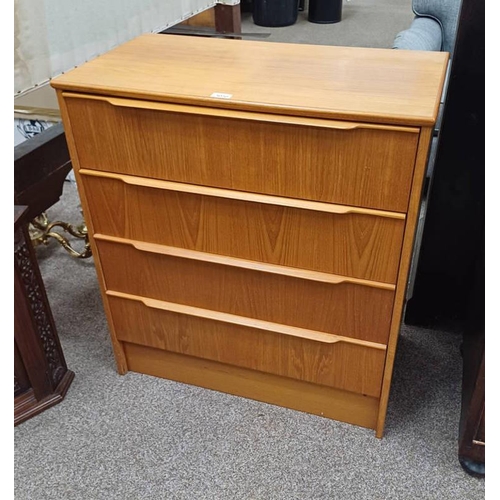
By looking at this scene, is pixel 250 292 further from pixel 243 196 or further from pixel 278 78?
pixel 278 78

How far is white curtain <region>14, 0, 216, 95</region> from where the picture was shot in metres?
1.45

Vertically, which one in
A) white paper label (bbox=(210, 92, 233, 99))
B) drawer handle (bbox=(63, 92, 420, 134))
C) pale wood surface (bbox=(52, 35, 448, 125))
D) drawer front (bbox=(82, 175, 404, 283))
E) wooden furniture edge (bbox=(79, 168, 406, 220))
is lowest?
drawer front (bbox=(82, 175, 404, 283))

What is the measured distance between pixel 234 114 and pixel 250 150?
0.25 ft

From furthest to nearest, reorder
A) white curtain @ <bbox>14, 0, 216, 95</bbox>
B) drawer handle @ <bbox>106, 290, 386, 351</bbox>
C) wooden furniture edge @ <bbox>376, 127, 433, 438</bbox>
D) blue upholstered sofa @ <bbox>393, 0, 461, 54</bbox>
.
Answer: blue upholstered sofa @ <bbox>393, 0, 461, 54</bbox>, white curtain @ <bbox>14, 0, 216, 95</bbox>, drawer handle @ <bbox>106, 290, 386, 351</bbox>, wooden furniture edge @ <bbox>376, 127, 433, 438</bbox>

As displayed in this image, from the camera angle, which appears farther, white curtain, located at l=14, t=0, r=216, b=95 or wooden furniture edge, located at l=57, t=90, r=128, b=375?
white curtain, located at l=14, t=0, r=216, b=95

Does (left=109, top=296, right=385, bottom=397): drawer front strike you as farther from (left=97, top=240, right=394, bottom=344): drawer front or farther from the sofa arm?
the sofa arm

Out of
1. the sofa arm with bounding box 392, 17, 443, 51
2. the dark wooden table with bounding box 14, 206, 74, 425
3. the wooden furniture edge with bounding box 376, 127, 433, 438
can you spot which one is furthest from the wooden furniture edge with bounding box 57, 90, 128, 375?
the sofa arm with bounding box 392, 17, 443, 51

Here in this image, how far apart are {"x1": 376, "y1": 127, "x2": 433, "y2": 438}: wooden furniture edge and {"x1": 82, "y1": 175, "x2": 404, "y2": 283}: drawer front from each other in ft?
0.05

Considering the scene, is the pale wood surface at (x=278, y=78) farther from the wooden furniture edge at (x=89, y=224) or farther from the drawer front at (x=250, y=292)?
the drawer front at (x=250, y=292)

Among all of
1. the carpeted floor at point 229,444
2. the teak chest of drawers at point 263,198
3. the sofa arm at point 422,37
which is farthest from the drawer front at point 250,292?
the sofa arm at point 422,37

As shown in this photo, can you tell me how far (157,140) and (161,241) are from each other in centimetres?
25

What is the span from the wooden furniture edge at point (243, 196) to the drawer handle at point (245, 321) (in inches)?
12.4

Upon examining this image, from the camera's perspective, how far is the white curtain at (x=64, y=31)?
1.45 meters
